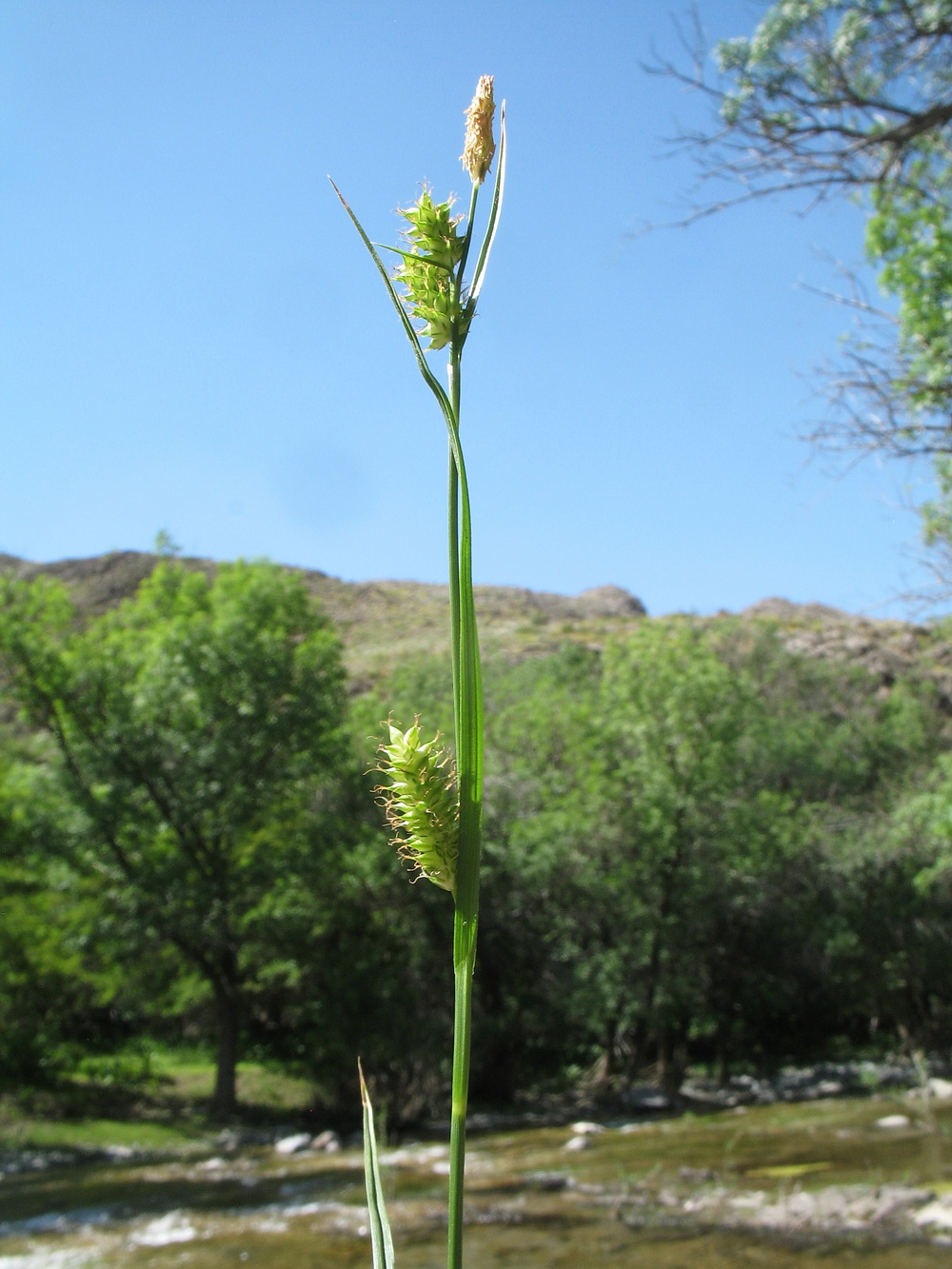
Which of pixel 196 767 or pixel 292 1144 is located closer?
pixel 292 1144

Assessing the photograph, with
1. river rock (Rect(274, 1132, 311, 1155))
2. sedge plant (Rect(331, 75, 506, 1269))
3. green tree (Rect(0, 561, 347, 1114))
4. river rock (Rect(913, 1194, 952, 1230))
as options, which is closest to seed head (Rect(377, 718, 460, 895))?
sedge plant (Rect(331, 75, 506, 1269))

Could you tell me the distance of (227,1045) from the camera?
54.0ft

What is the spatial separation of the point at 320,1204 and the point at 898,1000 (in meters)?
13.4

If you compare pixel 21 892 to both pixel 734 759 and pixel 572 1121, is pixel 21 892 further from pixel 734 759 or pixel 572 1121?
pixel 734 759

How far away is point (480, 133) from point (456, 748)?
46cm

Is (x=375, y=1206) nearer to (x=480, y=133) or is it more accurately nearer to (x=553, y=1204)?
(x=480, y=133)

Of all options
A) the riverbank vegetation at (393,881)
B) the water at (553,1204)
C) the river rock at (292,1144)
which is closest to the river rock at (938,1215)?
the water at (553,1204)

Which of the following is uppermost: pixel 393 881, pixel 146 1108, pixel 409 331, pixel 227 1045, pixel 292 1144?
pixel 409 331

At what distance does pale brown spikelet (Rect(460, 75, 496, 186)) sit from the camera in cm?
77

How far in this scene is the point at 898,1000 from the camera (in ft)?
65.2

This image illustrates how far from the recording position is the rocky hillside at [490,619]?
41094 millimetres

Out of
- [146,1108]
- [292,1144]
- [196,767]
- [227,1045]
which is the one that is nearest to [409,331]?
[292,1144]

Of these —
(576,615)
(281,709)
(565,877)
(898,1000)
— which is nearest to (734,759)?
(565,877)

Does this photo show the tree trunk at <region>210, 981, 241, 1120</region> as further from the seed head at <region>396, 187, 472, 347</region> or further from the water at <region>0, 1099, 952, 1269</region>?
the seed head at <region>396, 187, 472, 347</region>
